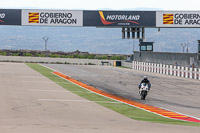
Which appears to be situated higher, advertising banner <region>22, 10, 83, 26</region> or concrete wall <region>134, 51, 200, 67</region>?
advertising banner <region>22, 10, 83, 26</region>

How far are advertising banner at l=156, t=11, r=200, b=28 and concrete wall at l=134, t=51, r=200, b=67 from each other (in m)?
3.63

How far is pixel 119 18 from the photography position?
5422 centimetres

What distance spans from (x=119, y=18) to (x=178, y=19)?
682 centimetres

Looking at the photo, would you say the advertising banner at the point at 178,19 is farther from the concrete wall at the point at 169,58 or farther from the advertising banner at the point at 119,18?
the concrete wall at the point at 169,58

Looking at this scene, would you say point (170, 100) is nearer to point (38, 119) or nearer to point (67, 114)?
point (67, 114)

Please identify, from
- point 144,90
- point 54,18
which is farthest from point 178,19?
point 144,90

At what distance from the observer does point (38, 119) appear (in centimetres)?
1506

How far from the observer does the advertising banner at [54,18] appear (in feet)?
175

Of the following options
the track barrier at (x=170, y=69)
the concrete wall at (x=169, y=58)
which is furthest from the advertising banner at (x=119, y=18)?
the track barrier at (x=170, y=69)

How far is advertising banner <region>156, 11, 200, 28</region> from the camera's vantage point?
54031 mm

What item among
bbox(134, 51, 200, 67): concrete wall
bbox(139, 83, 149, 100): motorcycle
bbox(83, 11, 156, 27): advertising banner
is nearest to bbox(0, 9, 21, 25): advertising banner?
bbox(83, 11, 156, 27): advertising banner

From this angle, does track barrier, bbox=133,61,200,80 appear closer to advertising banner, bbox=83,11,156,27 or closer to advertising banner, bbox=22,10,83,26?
advertising banner, bbox=83,11,156,27

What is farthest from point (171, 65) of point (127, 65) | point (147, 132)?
point (147, 132)

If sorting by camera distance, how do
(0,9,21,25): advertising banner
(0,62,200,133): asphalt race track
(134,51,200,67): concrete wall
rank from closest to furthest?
1. (0,62,200,133): asphalt race track
2. (134,51,200,67): concrete wall
3. (0,9,21,25): advertising banner
